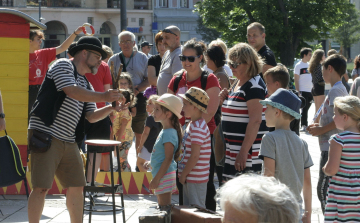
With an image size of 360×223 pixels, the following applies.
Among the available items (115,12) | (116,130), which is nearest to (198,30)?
(115,12)

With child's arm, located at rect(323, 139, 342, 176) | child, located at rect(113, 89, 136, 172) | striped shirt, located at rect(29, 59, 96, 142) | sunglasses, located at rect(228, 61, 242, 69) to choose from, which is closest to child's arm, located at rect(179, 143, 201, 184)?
sunglasses, located at rect(228, 61, 242, 69)

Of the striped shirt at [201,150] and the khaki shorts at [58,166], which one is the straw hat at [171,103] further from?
the khaki shorts at [58,166]

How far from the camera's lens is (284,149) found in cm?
372

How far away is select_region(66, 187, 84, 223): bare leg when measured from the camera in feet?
15.7

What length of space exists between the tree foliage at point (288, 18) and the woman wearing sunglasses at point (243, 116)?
108ft

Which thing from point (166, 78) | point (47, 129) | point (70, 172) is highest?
point (166, 78)

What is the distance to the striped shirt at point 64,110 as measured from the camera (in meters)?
4.46

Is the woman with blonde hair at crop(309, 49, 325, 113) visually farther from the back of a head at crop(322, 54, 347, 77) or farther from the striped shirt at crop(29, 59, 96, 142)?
the striped shirt at crop(29, 59, 96, 142)

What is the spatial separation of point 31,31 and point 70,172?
122 inches

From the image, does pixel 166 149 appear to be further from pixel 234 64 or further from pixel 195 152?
pixel 234 64

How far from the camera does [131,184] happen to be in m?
6.84

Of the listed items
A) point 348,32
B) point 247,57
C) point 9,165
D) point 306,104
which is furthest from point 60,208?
point 348,32

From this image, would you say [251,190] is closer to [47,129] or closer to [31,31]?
[47,129]

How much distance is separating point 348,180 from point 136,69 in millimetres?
4666
